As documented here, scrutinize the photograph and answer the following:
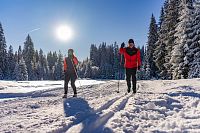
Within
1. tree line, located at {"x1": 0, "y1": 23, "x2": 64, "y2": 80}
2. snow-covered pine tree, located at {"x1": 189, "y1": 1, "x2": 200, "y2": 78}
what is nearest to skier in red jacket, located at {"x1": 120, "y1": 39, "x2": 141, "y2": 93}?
snow-covered pine tree, located at {"x1": 189, "y1": 1, "x2": 200, "y2": 78}

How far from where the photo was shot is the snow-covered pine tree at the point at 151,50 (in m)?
55.3

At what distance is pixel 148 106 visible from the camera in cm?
895

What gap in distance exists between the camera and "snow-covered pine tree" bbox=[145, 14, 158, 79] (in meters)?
55.3

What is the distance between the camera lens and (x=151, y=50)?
185ft

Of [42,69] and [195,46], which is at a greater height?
[42,69]

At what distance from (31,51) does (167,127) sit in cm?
9283

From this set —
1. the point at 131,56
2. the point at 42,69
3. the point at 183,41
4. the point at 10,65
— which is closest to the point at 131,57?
the point at 131,56

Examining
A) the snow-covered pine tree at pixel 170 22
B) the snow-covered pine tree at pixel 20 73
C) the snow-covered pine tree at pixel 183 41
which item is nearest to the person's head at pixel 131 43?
the snow-covered pine tree at pixel 183 41

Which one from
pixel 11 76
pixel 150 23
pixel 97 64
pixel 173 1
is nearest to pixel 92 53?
pixel 97 64

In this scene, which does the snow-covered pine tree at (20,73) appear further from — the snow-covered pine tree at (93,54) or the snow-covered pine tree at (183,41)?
the snow-covered pine tree at (93,54)

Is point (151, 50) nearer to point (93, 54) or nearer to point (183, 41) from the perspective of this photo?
point (183, 41)

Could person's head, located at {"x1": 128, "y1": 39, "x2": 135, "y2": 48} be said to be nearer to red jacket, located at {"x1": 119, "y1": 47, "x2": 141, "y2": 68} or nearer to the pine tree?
red jacket, located at {"x1": 119, "y1": 47, "x2": 141, "y2": 68}

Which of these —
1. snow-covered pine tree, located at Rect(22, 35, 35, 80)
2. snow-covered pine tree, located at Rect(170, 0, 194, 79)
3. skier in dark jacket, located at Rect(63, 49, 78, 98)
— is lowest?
skier in dark jacket, located at Rect(63, 49, 78, 98)

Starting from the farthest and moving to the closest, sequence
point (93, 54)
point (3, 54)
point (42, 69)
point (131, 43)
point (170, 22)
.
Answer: point (93, 54) → point (42, 69) → point (3, 54) → point (170, 22) → point (131, 43)
